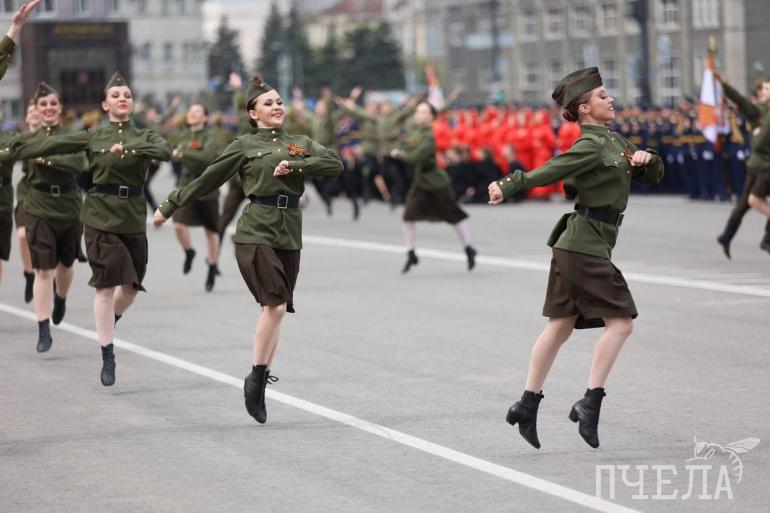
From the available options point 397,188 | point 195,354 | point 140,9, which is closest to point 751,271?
point 195,354

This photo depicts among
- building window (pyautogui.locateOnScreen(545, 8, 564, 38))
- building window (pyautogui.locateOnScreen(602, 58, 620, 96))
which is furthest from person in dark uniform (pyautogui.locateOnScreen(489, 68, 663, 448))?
building window (pyautogui.locateOnScreen(545, 8, 564, 38))

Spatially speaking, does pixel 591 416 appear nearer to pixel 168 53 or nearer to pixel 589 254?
pixel 589 254

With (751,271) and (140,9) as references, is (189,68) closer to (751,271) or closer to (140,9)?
(140,9)

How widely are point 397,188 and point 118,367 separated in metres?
17.8

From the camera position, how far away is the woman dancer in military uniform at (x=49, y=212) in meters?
11.7

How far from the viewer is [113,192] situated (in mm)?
10547

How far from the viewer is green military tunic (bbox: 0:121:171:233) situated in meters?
10.4

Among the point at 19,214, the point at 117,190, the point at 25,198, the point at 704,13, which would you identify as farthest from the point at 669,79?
the point at 117,190

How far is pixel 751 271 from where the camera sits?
16094mm

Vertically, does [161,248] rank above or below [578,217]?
below

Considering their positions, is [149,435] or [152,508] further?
[149,435]

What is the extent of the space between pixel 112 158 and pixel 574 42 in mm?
62643

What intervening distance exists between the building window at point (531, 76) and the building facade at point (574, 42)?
45mm

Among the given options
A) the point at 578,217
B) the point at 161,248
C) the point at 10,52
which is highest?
the point at 10,52
